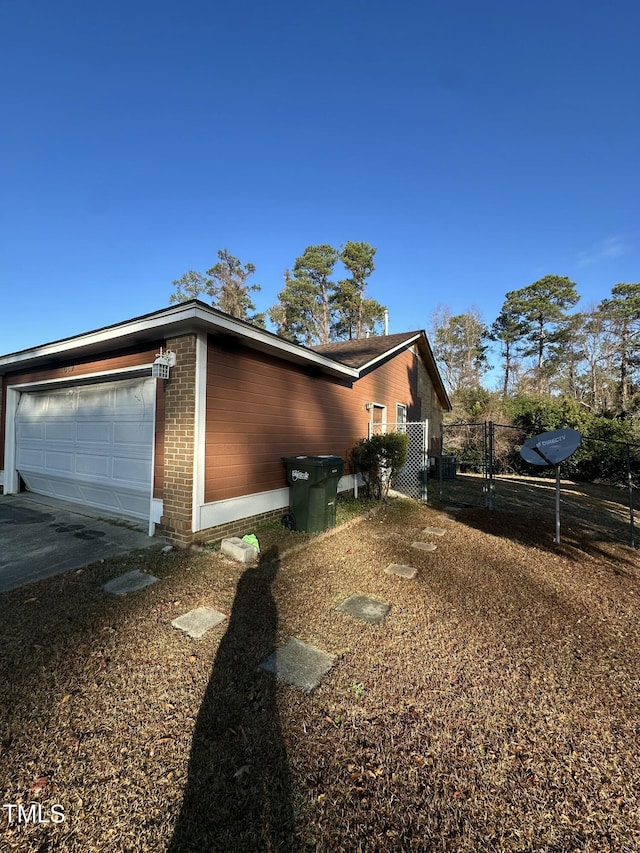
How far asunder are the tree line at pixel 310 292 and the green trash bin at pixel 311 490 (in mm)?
19605

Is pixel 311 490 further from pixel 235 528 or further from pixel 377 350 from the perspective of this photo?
pixel 377 350

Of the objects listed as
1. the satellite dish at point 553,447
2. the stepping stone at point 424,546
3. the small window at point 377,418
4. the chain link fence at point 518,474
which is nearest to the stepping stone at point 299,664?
the stepping stone at point 424,546

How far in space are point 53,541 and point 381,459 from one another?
5.95 meters

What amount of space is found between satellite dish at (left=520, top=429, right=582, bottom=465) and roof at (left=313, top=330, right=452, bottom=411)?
395cm

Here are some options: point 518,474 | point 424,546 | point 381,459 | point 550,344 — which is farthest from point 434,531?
point 550,344

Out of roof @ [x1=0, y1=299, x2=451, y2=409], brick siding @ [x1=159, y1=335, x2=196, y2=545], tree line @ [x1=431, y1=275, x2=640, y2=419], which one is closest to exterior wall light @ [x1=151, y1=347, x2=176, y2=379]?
brick siding @ [x1=159, y1=335, x2=196, y2=545]

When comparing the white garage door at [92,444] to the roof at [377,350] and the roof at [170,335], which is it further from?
the roof at [377,350]

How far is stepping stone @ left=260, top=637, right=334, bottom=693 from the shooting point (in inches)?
88.5

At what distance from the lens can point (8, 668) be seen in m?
2.24

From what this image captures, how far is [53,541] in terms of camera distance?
4.58m

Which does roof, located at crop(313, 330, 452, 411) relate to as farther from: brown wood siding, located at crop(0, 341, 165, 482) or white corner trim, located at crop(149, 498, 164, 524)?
white corner trim, located at crop(149, 498, 164, 524)

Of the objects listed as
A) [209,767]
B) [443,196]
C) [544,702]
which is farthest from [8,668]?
[443,196]

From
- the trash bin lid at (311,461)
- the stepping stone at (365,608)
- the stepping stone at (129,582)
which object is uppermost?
the trash bin lid at (311,461)

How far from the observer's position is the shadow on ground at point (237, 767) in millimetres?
1359
